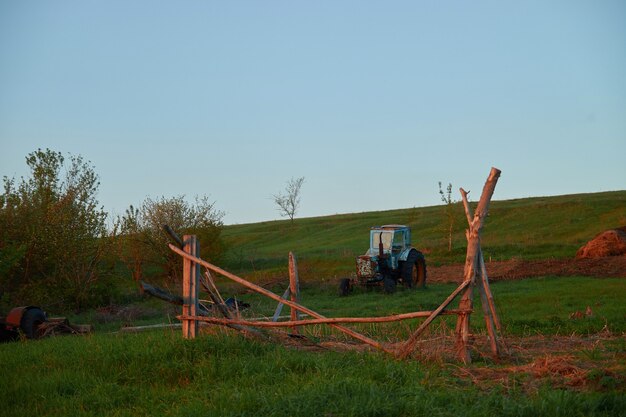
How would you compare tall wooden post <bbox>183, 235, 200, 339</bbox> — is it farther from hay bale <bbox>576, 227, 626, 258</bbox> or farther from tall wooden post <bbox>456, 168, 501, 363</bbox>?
hay bale <bbox>576, 227, 626, 258</bbox>

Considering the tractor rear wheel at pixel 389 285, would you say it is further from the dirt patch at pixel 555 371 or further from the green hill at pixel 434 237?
the dirt patch at pixel 555 371

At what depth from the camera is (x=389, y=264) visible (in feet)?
72.9

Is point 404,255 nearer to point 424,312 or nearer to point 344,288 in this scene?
point 344,288

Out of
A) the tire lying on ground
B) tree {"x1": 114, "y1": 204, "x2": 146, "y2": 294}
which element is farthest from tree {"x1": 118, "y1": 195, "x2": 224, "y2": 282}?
the tire lying on ground

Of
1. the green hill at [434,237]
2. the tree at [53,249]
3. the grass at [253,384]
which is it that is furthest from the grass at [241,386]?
the green hill at [434,237]

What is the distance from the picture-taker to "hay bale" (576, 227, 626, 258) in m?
26.3

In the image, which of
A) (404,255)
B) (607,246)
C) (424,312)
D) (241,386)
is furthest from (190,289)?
(607,246)

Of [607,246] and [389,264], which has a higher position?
[607,246]

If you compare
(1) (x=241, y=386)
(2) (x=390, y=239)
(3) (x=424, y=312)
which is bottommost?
(1) (x=241, y=386)

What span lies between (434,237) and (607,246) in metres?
19.0

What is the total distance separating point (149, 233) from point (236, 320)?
24.2 metres

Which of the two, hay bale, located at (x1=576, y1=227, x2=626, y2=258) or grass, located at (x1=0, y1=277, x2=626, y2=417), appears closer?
grass, located at (x1=0, y1=277, x2=626, y2=417)

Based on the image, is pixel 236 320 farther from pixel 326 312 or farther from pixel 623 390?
pixel 326 312

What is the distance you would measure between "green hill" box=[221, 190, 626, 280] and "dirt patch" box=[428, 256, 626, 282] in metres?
3.86
